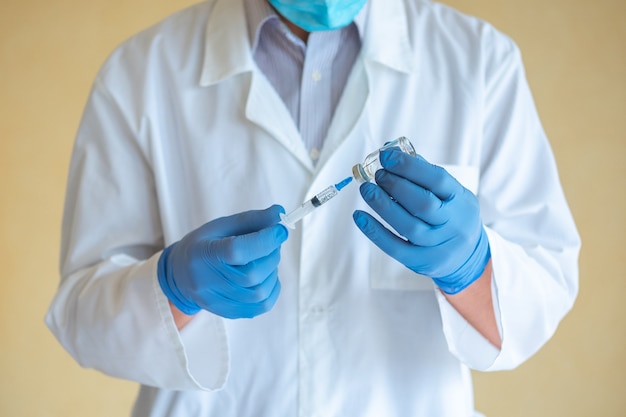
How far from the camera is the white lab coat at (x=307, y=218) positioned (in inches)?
38.9

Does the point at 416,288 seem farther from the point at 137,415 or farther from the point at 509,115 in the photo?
the point at 137,415

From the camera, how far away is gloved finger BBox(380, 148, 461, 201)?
812 mm

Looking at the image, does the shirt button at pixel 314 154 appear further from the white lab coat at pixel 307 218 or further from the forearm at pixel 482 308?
the forearm at pixel 482 308

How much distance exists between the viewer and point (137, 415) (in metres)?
1.11

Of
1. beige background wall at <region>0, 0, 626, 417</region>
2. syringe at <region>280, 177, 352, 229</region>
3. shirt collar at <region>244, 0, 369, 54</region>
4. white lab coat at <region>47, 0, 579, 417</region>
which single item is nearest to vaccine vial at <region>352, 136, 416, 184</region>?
syringe at <region>280, 177, 352, 229</region>

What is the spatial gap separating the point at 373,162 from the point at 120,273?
40cm

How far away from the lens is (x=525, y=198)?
106cm

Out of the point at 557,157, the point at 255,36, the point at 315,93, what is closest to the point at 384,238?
the point at 315,93

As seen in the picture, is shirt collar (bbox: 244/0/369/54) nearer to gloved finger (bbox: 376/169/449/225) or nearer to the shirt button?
the shirt button

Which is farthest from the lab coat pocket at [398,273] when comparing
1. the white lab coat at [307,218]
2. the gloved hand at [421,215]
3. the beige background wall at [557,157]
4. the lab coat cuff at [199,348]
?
the beige background wall at [557,157]

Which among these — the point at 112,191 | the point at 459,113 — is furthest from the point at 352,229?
the point at 112,191

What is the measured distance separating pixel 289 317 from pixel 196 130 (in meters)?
0.30

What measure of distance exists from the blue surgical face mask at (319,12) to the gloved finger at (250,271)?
320 millimetres

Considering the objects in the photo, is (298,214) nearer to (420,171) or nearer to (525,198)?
(420,171)
